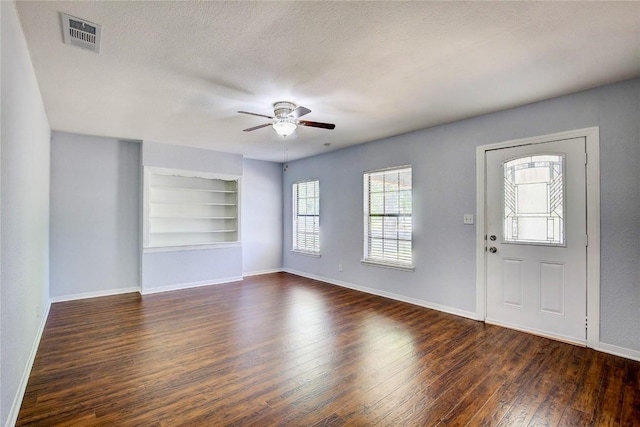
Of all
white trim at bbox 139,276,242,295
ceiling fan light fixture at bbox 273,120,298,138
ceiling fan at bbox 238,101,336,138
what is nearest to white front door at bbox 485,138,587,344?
ceiling fan at bbox 238,101,336,138

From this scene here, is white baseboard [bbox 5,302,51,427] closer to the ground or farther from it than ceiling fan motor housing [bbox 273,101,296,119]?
closer to the ground

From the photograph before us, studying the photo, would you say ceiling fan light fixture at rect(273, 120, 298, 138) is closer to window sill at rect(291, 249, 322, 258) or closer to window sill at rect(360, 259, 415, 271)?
window sill at rect(360, 259, 415, 271)

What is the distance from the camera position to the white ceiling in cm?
198

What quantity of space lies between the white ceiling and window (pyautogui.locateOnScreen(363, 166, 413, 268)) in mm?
1235

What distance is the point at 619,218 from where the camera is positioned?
9.69ft

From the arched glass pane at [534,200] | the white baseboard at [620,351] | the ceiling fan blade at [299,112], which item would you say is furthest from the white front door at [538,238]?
the ceiling fan blade at [299,112]

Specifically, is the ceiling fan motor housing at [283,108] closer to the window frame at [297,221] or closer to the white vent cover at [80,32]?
the white vent cover at [80,32]

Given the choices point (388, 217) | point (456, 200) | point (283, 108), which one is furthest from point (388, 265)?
point (283, 108)

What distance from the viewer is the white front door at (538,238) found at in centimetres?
322

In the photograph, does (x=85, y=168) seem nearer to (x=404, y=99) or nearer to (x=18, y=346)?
(x=18, y=346)

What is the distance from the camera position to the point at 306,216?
6.83 meters

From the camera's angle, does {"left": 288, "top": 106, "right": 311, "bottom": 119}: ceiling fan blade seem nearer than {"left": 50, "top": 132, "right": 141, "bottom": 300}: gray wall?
Yes

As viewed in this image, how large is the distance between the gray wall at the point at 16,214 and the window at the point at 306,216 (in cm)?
445

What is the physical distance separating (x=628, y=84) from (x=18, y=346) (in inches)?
217
